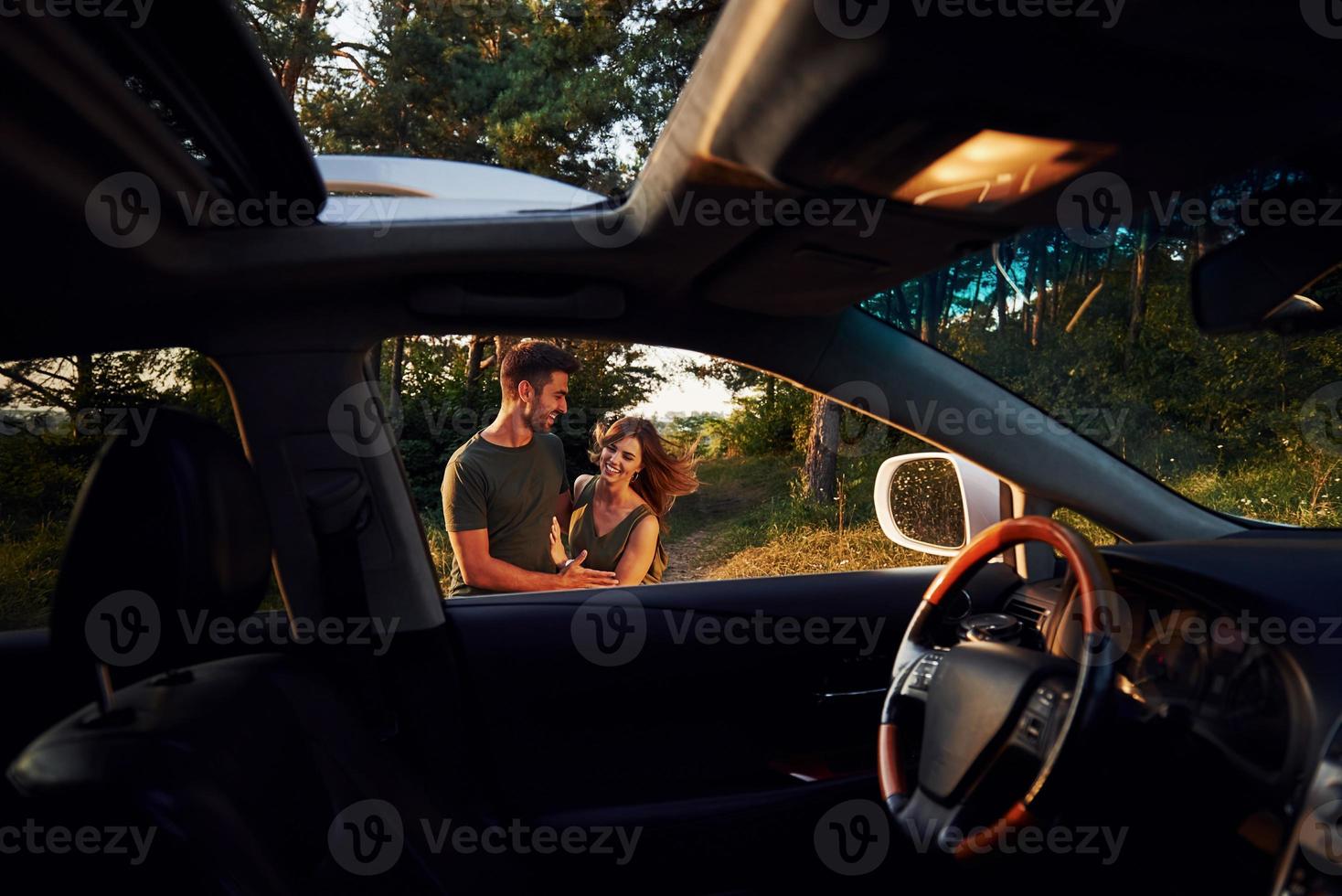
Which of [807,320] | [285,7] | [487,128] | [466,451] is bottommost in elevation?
[466,451]

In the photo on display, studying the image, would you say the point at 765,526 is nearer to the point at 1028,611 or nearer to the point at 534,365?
the point at 534,365

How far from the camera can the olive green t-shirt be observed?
3145mm

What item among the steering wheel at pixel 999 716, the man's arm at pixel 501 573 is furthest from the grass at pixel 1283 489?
the man's arm at pixel 501 573

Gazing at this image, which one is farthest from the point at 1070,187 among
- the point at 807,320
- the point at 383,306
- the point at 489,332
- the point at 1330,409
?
the point at 1330,409

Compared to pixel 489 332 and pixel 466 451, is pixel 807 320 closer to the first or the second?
pixel 489 332

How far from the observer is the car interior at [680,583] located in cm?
128

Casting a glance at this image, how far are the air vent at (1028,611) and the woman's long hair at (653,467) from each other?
147 cm

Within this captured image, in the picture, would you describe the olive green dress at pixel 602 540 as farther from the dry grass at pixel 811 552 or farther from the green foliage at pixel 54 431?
the dry grass at pixel 811 552

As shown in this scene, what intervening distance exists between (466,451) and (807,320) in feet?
5.04

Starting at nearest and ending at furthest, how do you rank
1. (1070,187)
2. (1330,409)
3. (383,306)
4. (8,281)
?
(1070,187)
(8,281)
(383,306)
(1330,409)

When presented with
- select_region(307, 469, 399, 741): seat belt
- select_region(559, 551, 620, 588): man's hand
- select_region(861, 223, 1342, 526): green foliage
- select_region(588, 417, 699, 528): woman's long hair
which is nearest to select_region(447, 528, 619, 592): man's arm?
select_region(559, 551, 620, 588): man's hand

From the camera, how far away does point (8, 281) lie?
5.58ft

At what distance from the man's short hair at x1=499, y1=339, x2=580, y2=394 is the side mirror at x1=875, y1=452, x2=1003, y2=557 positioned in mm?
1185

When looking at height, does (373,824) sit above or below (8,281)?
below
